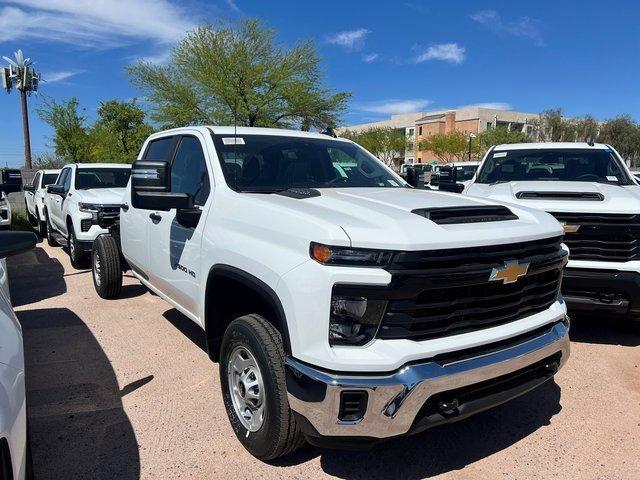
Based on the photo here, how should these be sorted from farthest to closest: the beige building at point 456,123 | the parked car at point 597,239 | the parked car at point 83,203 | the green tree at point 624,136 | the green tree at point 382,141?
the beige building at point 456,123, the green tree at point 382,141, the green tree at point 624,136, the parked car at point 83,203, the parked car at point 597,239

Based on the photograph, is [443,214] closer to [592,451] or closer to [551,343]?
[551,343]

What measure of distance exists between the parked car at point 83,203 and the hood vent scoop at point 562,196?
223 inches

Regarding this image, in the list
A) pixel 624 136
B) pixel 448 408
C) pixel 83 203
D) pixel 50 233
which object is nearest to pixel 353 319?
pixel 448 408

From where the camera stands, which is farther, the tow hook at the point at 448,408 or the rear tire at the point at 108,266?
the rear tire at the point at 108,266

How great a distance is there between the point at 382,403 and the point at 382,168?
8.33 ft

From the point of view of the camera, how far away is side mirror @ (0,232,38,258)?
87.7 inches

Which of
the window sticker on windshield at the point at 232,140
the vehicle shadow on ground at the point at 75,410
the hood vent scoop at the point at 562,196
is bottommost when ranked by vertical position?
the vehicle shadow on ground at the point at 75,410

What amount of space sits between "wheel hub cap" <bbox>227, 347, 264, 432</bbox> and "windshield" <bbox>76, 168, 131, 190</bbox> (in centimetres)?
698

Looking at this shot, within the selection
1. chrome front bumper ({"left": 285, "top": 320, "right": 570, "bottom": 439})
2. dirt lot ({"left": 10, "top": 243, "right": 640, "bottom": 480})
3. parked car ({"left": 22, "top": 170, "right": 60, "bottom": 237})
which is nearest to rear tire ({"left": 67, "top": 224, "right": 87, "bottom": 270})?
dirt lot ({"left": 10, "top": 243, "right": 640, "bottom": 480})

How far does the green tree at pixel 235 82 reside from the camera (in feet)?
76.4

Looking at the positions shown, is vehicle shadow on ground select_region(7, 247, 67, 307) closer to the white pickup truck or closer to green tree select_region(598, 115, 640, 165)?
the white pickup truck

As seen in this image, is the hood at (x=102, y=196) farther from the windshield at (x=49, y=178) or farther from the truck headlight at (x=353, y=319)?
the truck headlight at (x=353, y=319)

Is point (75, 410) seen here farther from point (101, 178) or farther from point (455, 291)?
point (101, 178)

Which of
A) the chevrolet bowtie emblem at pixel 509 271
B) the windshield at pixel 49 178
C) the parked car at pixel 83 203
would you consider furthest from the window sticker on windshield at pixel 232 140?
the windshield at pixel 49 178
